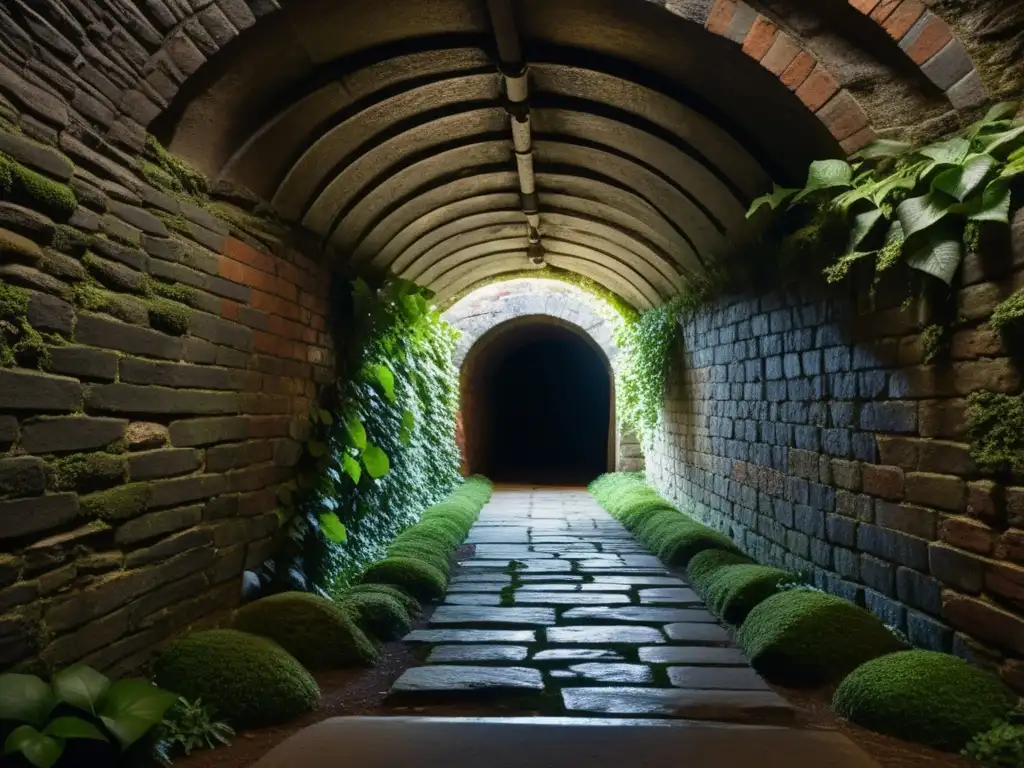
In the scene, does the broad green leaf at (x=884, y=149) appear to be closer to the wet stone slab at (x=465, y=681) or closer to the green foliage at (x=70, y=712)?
the wet stone slab at (x=465, y=681)

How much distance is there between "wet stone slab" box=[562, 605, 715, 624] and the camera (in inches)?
145

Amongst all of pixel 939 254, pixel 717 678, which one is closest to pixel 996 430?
pixel 939 254

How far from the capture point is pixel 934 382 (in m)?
2.70

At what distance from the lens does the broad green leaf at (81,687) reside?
6.31 feet

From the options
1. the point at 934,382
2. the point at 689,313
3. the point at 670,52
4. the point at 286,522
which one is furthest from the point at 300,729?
the point at 689,313

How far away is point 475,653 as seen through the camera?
3184 mm

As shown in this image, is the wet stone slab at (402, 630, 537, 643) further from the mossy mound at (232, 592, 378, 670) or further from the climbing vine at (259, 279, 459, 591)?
the climbing vine at (259, 279, 459, 591)

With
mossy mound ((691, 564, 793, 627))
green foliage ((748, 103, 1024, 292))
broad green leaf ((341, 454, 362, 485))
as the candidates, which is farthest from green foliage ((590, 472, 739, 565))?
green foliage ((748, 103, 1024, 292))

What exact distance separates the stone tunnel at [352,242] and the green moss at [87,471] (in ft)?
0.06

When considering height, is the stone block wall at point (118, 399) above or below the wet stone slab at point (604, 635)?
above

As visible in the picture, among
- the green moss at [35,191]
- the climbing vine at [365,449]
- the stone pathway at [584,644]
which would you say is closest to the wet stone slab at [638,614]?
the stone pathway at [584,644]

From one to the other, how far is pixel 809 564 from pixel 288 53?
3.61 meters

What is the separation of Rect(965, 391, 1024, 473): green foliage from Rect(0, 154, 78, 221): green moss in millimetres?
3047

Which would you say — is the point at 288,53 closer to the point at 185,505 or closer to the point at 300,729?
the point at 185,505
